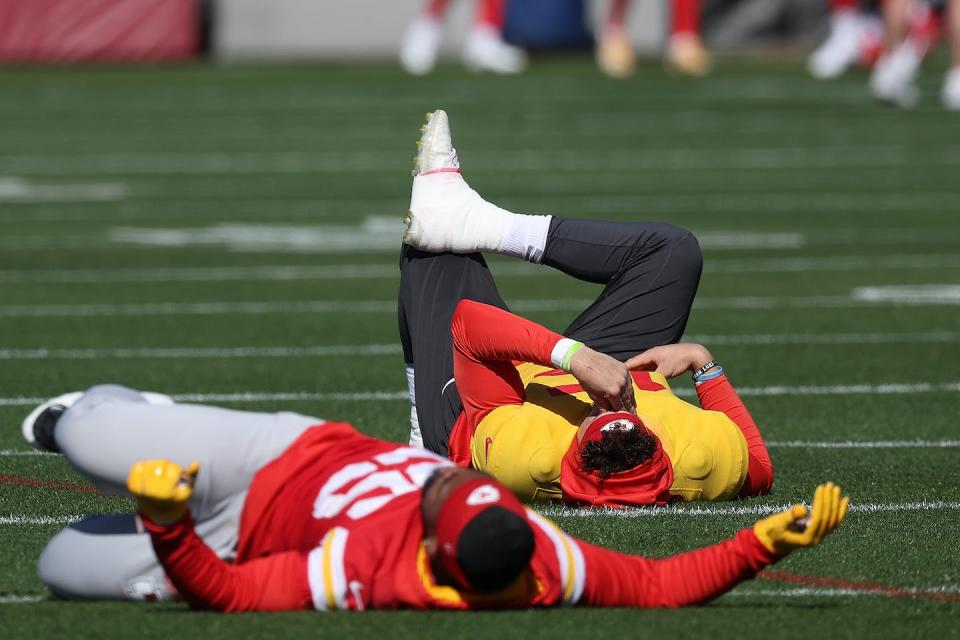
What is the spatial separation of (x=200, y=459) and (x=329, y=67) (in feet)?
74.4

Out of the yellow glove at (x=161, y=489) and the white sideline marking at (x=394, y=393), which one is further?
the white sideline marking at (x=394, y=393)

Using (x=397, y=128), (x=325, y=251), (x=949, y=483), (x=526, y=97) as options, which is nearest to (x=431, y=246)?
(x=949, y=483)

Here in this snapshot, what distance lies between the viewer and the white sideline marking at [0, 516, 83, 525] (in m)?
5.72

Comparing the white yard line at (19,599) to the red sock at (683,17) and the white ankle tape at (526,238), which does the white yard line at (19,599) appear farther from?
the red sock at (683,17)

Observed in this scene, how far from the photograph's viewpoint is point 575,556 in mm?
4555

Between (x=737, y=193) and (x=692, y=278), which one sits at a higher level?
(x=692, y=278)

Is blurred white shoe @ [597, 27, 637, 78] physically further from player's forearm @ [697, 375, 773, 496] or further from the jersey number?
the jersey number

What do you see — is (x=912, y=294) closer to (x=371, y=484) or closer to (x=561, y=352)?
(x=561, y=352)

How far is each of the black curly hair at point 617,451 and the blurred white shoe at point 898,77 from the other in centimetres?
1514

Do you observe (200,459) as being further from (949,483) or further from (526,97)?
(526,97)

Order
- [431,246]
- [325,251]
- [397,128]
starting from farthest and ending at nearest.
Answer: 1. [397,128]
2. [325,251]
3. [431,246]

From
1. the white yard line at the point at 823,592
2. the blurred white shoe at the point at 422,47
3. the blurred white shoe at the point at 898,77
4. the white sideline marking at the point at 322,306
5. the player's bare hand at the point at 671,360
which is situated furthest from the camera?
the blurred white shoe at the point at 422,47

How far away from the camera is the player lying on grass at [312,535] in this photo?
4.36 m

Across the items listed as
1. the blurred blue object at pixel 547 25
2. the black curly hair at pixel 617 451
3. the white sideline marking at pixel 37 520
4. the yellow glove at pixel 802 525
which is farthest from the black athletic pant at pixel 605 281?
the blurred blue object at pixel 547 25
